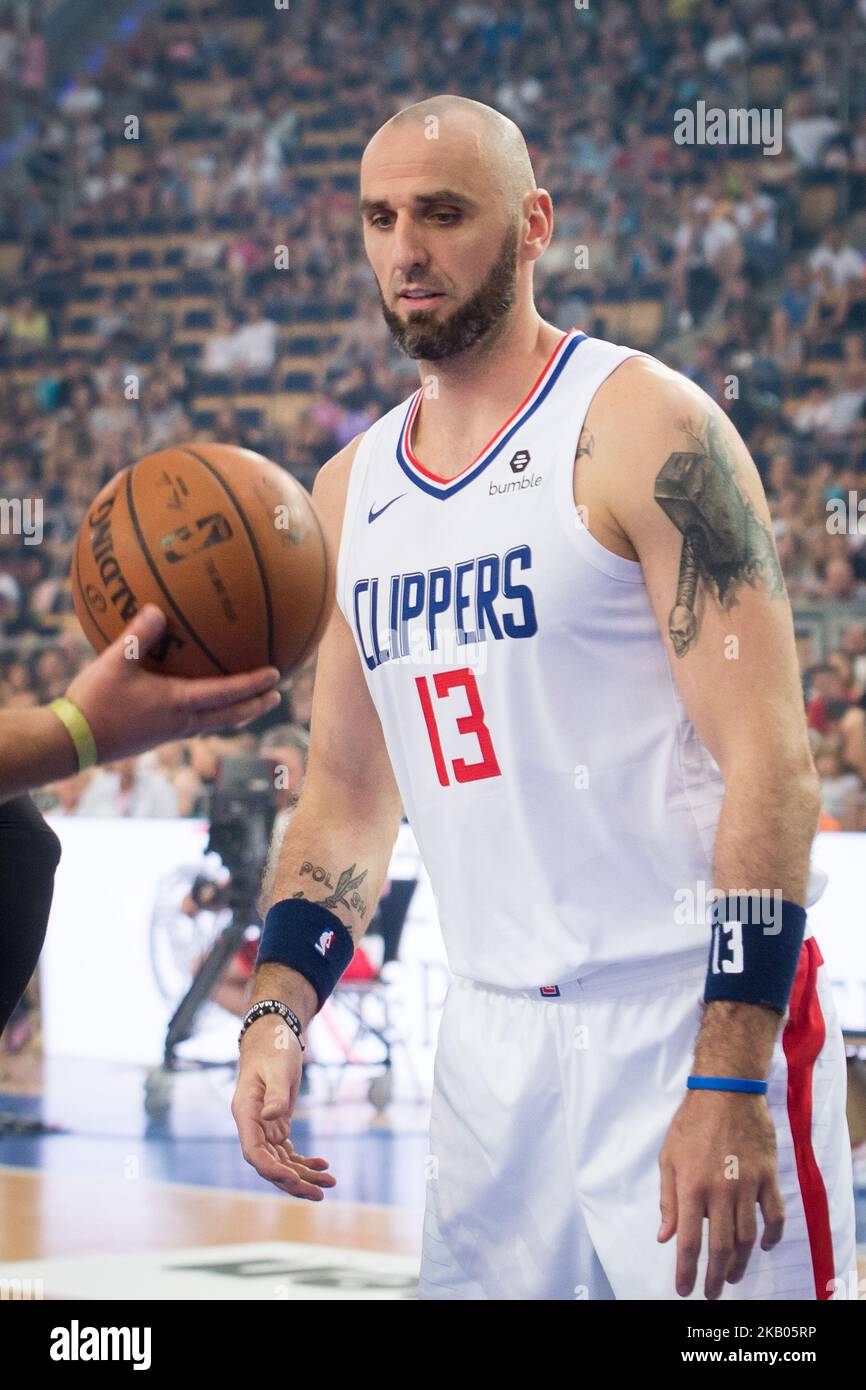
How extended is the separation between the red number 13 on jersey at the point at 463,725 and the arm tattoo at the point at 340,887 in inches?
12.5

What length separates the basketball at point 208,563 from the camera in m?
2.10

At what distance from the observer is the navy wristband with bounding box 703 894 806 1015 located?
2.35m

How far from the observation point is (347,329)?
48.2 feet

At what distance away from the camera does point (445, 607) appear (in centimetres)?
274

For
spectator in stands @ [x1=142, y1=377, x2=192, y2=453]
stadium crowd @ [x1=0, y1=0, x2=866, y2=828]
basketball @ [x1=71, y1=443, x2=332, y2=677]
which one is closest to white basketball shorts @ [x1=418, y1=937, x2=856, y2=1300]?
basketball @ [x1=71, y1=443, x2=332, y2=677]

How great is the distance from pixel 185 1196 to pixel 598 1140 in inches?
170

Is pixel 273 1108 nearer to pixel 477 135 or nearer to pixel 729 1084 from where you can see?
pixel 729 1084

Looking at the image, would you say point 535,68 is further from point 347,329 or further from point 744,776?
point 744,776

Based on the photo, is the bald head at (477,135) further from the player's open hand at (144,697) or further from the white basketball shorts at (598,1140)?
the white basketball shorts at (598,1140)

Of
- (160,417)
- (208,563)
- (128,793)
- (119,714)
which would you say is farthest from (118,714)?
(160,417)

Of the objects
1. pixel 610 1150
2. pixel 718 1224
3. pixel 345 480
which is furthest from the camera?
pixel 345 480

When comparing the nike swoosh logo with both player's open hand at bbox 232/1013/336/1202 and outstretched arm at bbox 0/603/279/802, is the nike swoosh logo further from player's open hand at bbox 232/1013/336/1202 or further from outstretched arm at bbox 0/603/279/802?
outstretched arm at bbox 0/603/279/802

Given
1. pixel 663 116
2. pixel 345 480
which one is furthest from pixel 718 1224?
pixel 663 116
